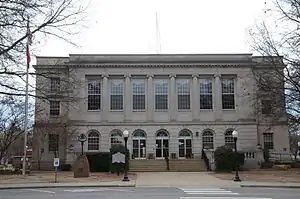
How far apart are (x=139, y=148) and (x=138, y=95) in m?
6.50

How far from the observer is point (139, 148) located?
49.6 meters

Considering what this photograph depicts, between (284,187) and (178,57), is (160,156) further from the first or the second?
(284,187)

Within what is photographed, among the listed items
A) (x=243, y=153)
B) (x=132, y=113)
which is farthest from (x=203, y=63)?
(x=243, y=153)

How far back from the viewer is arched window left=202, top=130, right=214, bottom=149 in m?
49.9

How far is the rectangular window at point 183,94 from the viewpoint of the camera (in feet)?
167

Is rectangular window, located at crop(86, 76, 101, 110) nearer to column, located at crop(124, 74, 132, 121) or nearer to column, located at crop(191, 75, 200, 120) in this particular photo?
column, located at crop(124, 74, 132, 121)

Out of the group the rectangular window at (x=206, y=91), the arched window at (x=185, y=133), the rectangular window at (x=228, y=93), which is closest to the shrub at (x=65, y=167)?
the arched window at (x=185, y=133)

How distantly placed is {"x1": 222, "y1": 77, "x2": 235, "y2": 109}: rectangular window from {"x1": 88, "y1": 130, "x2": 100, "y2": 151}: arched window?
52.0ft

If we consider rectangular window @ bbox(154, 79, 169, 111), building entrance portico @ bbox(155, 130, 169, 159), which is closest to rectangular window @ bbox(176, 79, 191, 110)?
rectangular window @ bbox(154, 79, 169, 111)

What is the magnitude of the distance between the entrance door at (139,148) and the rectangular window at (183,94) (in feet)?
20.8

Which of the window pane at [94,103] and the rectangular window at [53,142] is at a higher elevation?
the window pane at [94,103]

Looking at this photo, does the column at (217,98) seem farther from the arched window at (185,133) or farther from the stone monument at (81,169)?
the stone monument at (81,169)

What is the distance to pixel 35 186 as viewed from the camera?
24.9 meters

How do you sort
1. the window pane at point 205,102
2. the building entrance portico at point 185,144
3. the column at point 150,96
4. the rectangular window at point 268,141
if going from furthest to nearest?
the rectangular window at point 268,141
the window pane at point 205,102
the column at point 150,96
the building entrance portico at point 185,144
